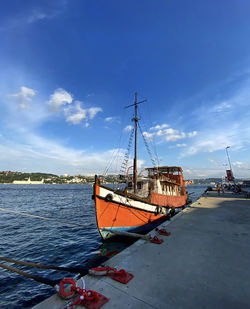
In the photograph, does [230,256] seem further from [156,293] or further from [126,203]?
[126,203]

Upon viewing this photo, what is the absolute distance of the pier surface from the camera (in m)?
2.81

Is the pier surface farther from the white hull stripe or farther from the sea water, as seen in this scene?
the white hull stripe

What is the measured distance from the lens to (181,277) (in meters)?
3.56

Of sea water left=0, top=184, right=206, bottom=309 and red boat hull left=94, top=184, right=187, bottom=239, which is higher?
red boat hull left=94, top=184, right=187, bottom=239

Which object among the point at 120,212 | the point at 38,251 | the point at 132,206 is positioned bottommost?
the point at 38,251

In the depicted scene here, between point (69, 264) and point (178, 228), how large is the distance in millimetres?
6170

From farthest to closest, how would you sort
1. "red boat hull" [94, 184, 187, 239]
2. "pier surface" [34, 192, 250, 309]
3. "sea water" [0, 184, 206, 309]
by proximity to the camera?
"red boat hull" [94, 184, 187, 239] → "sea water" [0, 184, 206, 309] → "pier surface" [34, 192, 250, 309]

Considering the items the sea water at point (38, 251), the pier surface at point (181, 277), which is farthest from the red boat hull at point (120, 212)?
the pier surface at point (181, 277)

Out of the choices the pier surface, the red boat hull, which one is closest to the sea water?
the red boat hull

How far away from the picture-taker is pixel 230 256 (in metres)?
4.67

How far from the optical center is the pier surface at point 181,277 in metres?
2.81

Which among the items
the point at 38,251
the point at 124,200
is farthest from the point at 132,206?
the point at 38,251

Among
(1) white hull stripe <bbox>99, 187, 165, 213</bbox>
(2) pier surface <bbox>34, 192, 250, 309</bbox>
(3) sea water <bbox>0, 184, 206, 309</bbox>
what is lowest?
(3) sea water <bbox>0, 184, 206, 309</bbox>

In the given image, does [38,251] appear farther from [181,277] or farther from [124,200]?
[181,277]
